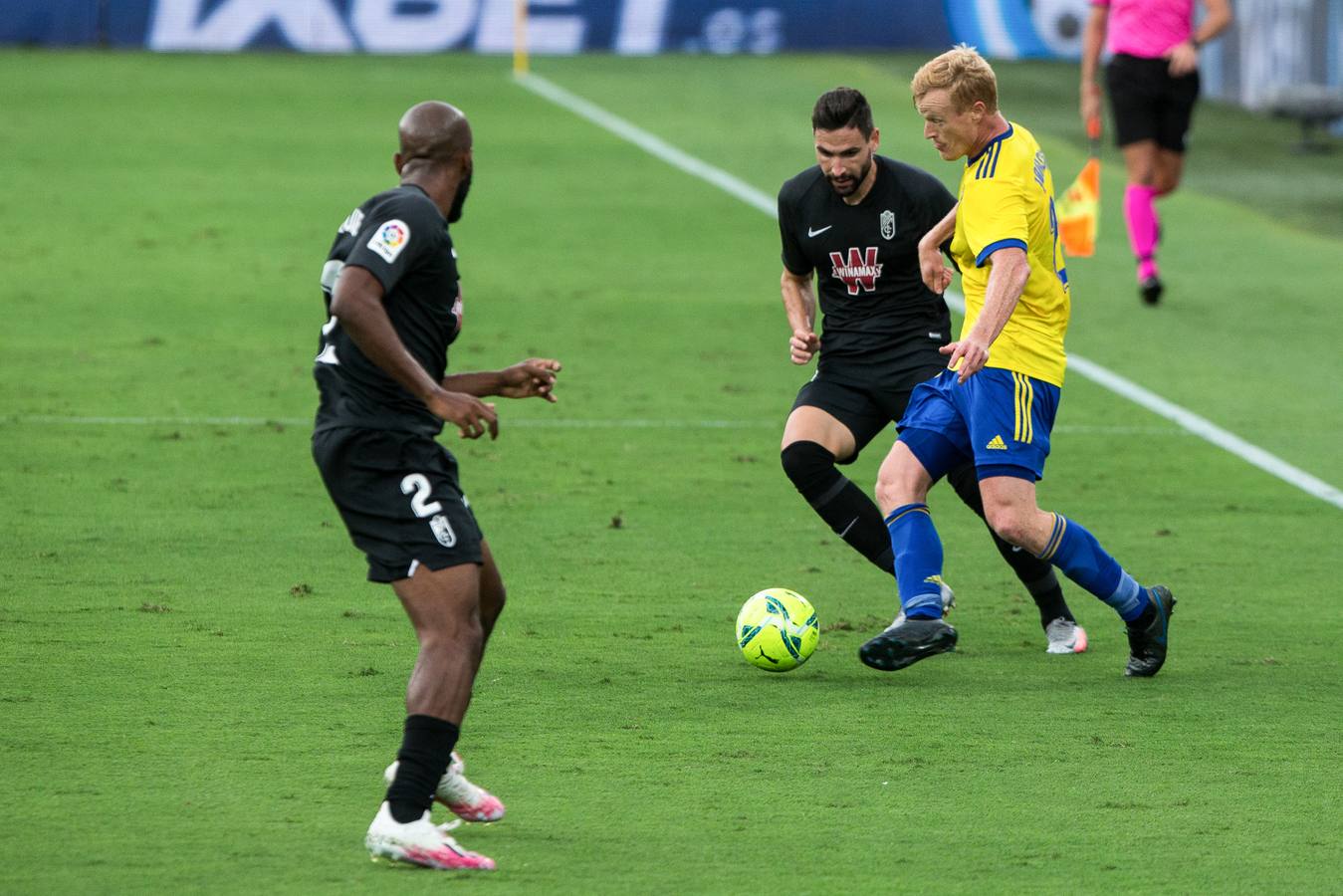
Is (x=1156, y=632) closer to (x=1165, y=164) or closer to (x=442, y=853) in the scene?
(x=442, y=853)

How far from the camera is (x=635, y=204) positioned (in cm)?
1953

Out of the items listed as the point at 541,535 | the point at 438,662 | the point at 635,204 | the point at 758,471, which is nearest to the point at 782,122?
the point at 635,204

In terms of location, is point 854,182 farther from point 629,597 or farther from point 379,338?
point 379,338

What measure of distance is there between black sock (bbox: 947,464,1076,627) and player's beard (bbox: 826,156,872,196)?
112cm

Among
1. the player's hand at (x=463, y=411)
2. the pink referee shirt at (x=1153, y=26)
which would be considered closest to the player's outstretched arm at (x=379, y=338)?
the player's hand at (x=463, y=411)

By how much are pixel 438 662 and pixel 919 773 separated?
5.07 ft

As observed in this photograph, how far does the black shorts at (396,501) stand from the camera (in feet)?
17.1

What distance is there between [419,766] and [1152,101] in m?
11.3

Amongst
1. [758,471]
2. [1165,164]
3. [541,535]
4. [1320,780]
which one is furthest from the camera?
[1165,164]

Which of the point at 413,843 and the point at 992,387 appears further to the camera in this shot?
the point at 992,387

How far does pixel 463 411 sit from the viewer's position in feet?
16.7

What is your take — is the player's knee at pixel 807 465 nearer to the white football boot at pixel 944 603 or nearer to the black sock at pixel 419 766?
the white football boot at pixel 944 603

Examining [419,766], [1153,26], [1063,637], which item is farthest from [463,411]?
[1153,26]

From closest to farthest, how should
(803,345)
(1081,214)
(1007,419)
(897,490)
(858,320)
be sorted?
(1007,419) → (897,490) → (803,345) → (858,320) → (1081,214)
